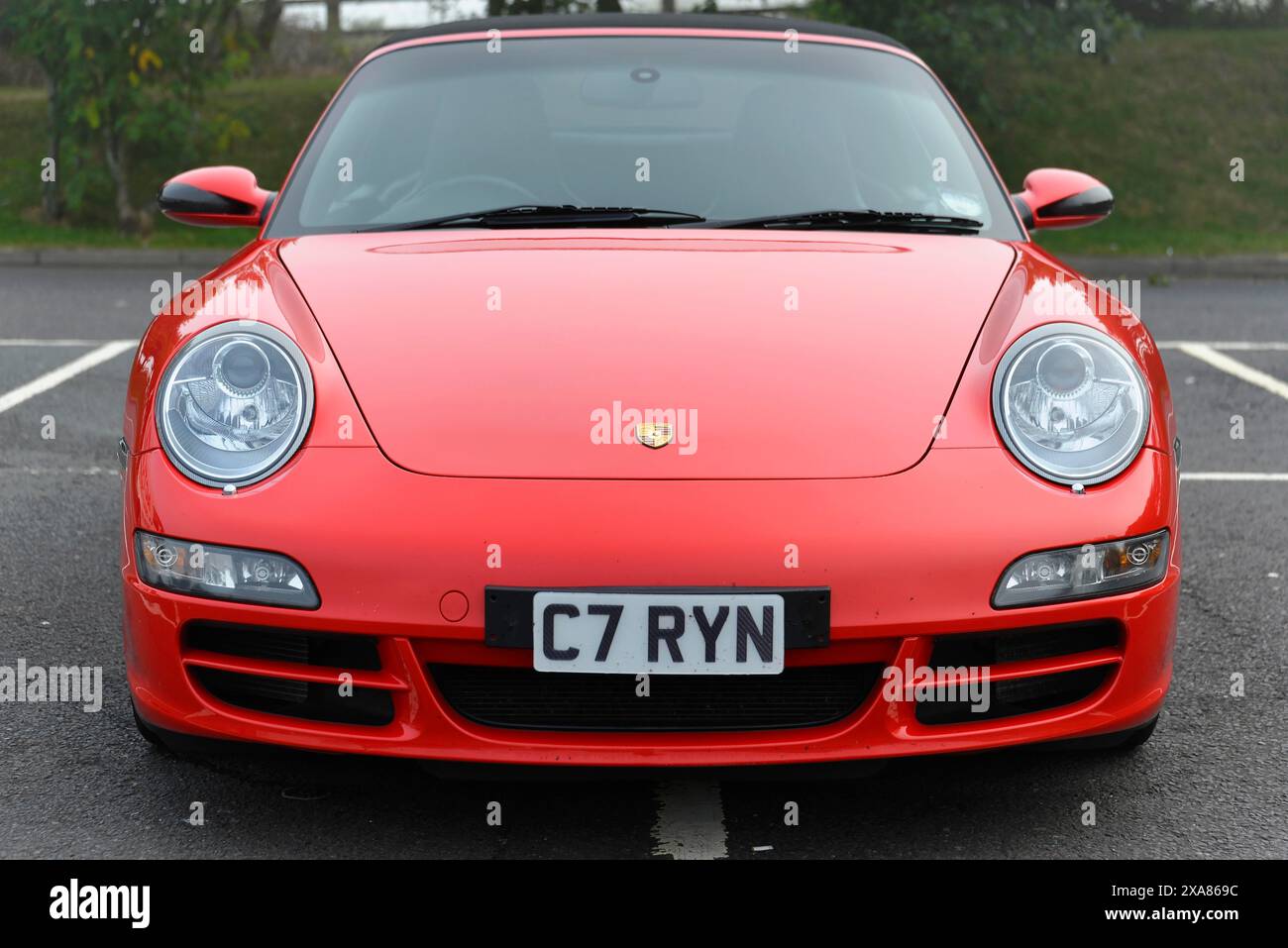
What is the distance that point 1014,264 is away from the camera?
2920mm

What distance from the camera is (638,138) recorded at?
352 centimetres

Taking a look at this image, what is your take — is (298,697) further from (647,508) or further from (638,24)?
(638,24)

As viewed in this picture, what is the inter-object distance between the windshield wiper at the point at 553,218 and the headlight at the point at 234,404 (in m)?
0.68

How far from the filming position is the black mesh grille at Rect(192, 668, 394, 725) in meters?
2.29

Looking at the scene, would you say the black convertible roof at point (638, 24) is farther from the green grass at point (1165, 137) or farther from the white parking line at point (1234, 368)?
the green grass at point (1165, 137)

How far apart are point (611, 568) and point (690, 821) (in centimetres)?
60

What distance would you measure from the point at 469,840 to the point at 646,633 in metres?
0.56

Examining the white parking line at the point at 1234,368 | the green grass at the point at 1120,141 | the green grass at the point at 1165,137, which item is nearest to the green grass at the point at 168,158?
the green grass at the point at 1120,141

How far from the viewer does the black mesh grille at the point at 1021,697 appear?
7.55 ft

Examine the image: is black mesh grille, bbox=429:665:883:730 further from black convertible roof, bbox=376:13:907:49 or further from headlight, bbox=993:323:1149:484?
black convertible roof, bbox=376:13:907:49

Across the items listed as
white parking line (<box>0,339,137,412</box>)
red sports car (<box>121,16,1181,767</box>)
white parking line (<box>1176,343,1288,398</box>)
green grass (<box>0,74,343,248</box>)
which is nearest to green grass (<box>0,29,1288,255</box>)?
green grass (<box>0,74,343,248</box>)

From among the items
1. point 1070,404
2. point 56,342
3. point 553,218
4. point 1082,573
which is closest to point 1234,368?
point 553,218
